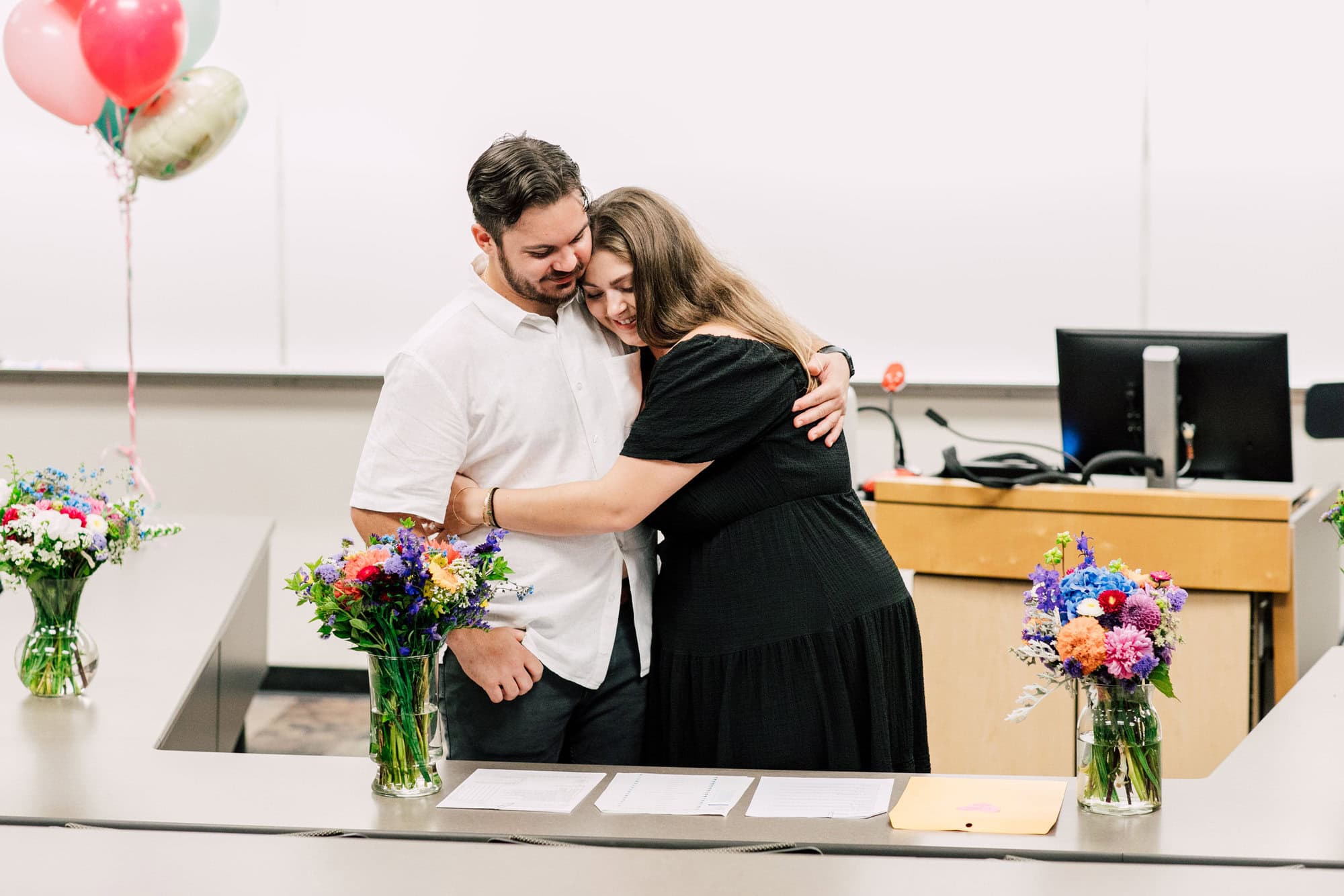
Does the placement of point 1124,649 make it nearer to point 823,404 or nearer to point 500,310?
point 823,404

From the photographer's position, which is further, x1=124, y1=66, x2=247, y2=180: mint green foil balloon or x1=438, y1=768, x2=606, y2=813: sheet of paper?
x1=124, y1=66, x2=247, y2=180: mint green foil balloon

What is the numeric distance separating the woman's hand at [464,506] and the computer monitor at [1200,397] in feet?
5.58

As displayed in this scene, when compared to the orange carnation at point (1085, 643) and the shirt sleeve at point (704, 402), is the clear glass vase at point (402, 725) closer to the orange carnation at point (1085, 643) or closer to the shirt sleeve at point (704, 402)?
the shirt sleeve at point (704, 402)

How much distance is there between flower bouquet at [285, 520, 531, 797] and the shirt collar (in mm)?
376

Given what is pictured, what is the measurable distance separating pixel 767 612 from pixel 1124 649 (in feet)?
1.89

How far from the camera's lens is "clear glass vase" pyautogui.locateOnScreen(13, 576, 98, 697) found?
2.21 m

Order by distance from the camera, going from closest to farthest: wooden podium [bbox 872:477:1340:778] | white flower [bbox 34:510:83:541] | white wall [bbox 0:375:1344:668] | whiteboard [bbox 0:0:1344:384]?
white flower [bbox 34:510:83:541]
wooden podium [bbox 872:477:1340:778]
whiteboard [bbox 0:0:1344:384]
white wall [bbox 0:375:1344:668]

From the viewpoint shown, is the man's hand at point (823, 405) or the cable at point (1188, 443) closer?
the man's hand at point (823, 405)

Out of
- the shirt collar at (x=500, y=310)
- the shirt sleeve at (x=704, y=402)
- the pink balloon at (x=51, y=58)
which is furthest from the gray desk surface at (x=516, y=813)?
the pink balloon at (x=51, y=58)

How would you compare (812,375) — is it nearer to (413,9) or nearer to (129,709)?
(129,709)

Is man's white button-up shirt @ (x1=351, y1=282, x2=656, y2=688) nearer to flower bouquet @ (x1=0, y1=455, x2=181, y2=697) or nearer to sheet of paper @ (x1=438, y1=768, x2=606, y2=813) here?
sheet of paper @ (x1=438, y1=768, x2=606, y2=813)

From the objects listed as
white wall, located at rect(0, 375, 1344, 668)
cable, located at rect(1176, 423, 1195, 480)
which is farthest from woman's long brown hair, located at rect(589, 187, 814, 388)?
white wall, located at rect(0, 375, 1344, 668)

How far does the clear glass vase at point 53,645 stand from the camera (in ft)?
7.27

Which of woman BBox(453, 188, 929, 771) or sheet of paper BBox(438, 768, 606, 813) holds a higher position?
woman BBox(453, 188, 929, 771)
